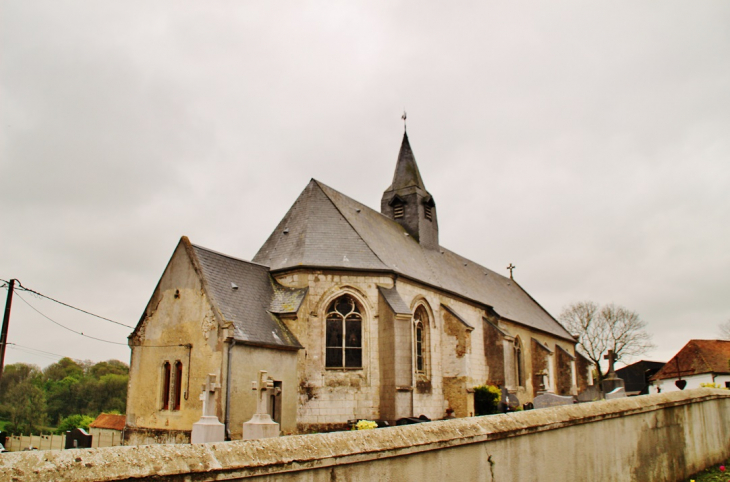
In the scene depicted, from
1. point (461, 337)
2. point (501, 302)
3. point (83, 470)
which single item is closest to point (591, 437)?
point (83, 470)

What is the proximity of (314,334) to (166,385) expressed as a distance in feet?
16.1

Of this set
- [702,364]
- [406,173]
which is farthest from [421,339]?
[702,364]

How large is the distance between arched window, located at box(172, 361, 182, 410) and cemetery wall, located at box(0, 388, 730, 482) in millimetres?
12685

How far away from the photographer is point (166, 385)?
16531mm

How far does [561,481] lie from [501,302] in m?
27.3

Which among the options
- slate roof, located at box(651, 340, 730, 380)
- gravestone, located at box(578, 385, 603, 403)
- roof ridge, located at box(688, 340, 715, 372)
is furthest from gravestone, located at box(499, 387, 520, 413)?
roof ridge, located at box(688, 340, 715, 372)

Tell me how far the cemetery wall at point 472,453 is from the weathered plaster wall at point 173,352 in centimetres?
1072

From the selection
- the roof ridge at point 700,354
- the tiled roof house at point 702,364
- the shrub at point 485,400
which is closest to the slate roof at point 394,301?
the shrub at point 485,400

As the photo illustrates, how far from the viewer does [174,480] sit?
121 inches

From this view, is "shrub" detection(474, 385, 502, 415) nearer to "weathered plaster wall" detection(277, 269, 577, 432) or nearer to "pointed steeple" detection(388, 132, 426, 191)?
"weathered plaster wall" detection(277, 269, 577, 432)

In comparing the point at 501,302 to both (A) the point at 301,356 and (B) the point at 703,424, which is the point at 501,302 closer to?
(A) the point at 301,356

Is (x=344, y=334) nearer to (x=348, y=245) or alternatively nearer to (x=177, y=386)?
(x=348, y=245)

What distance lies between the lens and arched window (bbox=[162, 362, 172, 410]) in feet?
53.6

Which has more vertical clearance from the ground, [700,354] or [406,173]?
[406,173]
